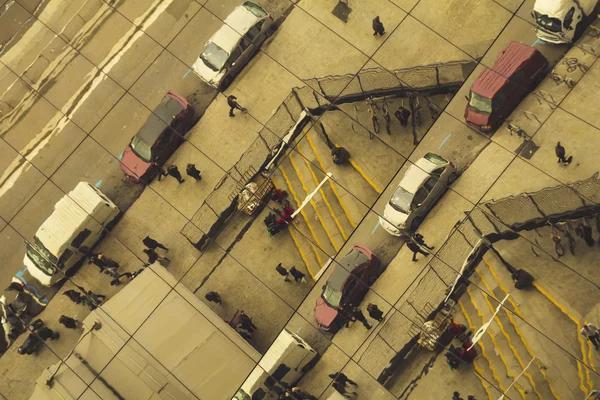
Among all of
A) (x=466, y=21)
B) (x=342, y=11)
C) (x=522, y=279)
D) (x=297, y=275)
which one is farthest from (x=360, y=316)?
(x=342, y=11)

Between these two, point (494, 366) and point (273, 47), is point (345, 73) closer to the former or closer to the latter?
point (273, 47)

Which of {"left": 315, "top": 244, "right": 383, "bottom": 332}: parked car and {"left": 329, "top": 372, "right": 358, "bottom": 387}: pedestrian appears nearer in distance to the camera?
{"left": 329, "top": 372, "right": 358, "bottom": 387}: pedestrian

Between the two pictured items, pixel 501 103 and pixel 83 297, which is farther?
pixel 83 297

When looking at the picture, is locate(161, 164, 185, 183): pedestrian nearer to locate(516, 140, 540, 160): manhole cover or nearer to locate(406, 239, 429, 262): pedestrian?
locate(406, 239, 429, 262): pedestrian

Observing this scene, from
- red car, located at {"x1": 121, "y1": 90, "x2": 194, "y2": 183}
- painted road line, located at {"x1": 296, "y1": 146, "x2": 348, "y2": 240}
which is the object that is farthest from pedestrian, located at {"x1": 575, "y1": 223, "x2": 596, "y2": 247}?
red car, located at {"x1": 121, "y1": 90, "x2": 194, "y2": 183}

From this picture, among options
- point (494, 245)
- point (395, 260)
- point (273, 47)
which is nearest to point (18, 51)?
point (273, 47)

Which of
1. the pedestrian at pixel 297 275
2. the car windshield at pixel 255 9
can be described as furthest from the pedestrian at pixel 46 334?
the car windshield at pixel 255 9
